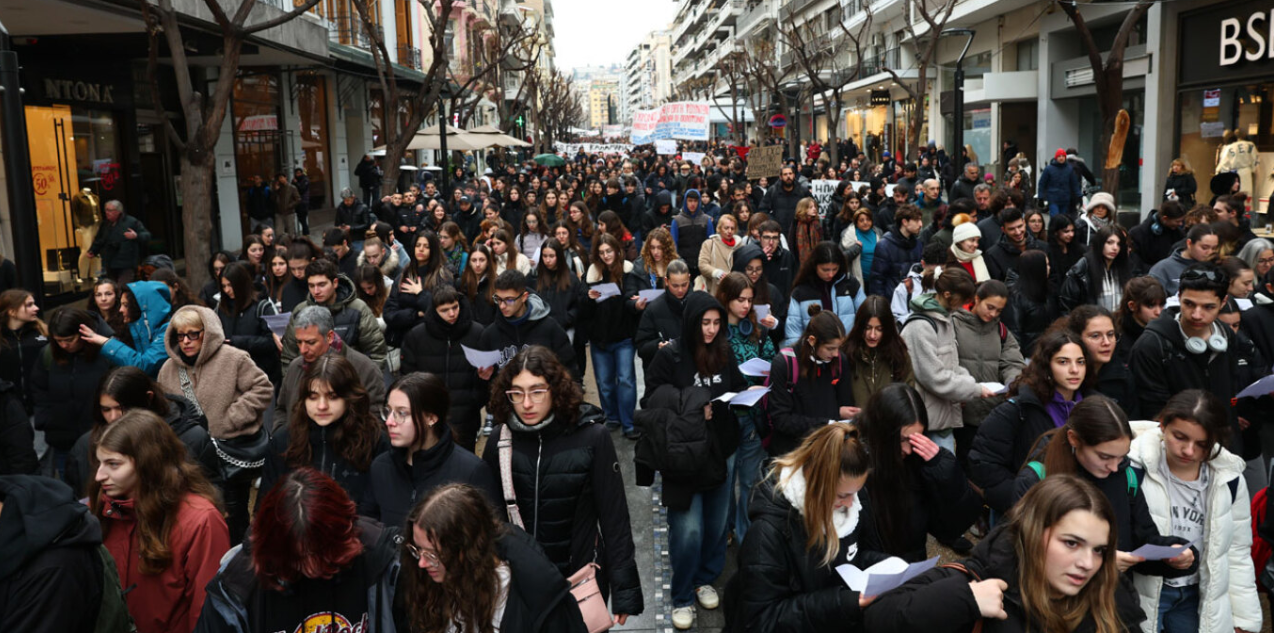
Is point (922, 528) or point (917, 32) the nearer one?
point (922, 528)

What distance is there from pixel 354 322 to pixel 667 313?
7.01 feet

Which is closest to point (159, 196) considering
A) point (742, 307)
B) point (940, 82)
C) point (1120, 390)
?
point (742, 307)

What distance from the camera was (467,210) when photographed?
47.7 ft

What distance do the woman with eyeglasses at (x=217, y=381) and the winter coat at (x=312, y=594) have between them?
2.43 meters

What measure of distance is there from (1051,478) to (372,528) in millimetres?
2116

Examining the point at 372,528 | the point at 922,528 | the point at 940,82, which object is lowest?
the point at 922,528

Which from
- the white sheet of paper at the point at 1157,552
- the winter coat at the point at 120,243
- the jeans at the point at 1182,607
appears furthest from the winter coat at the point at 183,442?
the winter coat at the point at 120,243

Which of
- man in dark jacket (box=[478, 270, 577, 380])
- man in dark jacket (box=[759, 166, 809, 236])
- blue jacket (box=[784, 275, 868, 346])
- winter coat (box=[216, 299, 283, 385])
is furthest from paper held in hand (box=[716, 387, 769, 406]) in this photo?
man in dark jacket (box=[759, 166, 809, 236])

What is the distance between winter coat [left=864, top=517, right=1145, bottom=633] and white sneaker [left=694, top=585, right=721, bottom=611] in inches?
97.7

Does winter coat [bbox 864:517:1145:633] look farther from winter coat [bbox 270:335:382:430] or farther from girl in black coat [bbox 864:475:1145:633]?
winter coat [bbox 270:335:382:430]

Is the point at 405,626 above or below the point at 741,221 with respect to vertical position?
below

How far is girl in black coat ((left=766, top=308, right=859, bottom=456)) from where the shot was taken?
5.25m

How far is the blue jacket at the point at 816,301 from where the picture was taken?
7.30 m

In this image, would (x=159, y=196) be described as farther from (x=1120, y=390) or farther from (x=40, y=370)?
(x=1120, y=390)
